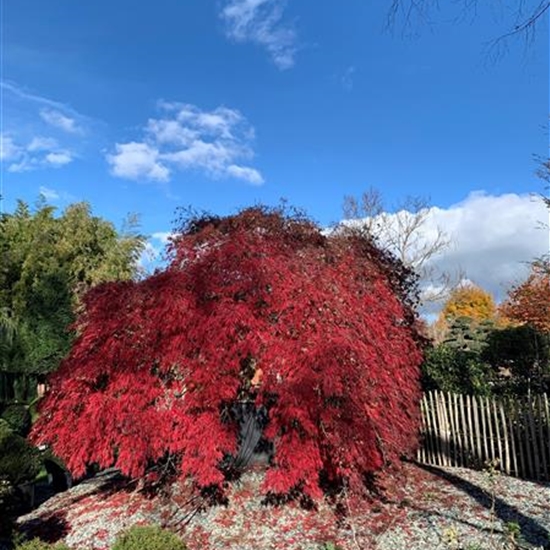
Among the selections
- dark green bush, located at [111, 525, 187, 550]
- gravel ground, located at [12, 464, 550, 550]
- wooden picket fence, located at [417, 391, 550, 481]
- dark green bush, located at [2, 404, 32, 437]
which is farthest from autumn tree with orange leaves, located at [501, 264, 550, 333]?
dark green bush, located at [111, 525, 187, 550]

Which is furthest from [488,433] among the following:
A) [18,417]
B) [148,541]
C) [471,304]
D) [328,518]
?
[471,304]

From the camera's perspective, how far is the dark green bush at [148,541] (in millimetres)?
3559

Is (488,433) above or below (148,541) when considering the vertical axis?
above

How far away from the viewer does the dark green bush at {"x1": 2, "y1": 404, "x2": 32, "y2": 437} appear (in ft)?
25.2

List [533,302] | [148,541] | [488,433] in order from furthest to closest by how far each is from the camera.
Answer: [533,302] → [488,433] → [148,541]

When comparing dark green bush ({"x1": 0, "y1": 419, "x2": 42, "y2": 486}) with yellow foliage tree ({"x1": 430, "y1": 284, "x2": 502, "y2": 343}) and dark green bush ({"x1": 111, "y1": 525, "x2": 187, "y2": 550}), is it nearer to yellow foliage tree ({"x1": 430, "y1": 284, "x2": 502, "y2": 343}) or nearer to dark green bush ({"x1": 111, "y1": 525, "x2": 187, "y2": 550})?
dark green bush ({"x1": 111, "y1": 525, "x2": 187, "y2": 550})

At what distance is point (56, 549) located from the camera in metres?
3.68

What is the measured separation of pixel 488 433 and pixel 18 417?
752cm

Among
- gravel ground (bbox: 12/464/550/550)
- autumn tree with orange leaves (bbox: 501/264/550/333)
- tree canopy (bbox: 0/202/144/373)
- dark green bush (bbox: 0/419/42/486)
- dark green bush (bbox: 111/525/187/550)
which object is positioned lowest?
gravel ground (bbox: 12/464/550/550)

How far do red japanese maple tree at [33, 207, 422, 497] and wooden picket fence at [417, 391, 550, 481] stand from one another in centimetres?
186

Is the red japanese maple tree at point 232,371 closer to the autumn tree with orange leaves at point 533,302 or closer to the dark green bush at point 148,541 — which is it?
the dark green bush at point 148,541

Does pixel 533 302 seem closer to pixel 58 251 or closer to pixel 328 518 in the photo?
pixel 328 518

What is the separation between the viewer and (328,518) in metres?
4.98

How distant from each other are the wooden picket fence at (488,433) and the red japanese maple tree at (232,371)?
1856 millimetres
